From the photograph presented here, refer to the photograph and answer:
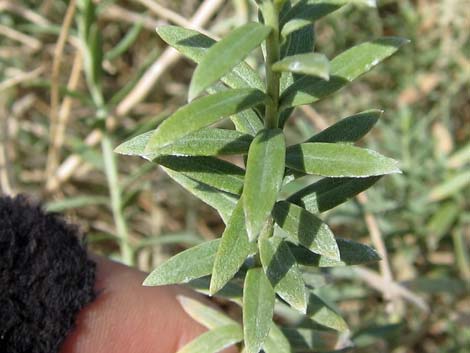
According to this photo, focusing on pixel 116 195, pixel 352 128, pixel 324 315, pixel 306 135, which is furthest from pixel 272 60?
pixel 116 195

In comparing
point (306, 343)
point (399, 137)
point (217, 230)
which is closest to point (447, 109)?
point (399, 137)

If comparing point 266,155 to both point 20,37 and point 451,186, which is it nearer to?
point 451,186

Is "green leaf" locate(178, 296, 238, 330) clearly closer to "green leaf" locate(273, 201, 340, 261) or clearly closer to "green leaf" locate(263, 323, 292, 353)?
"green leaf" locate(263, 323, 292, 353)

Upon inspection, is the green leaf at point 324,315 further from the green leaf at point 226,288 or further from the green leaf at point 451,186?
the green leaf at point 451,186

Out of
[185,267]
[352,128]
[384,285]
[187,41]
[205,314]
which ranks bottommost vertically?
[384,285]

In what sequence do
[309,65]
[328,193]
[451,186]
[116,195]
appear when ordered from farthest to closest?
[451,186]
[116,195]
[328,193]
[309,65]

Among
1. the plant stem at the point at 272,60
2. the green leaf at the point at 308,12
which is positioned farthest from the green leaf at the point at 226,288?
the green leaf at the point at 308,12

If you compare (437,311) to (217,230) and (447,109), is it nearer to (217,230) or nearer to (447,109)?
(447,109)
